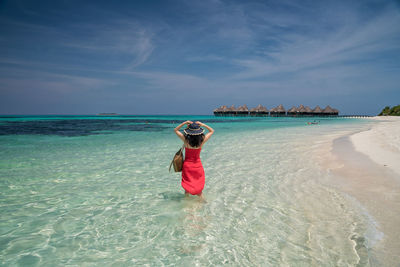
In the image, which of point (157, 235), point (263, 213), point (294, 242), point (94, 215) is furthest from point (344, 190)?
point (94, 215)

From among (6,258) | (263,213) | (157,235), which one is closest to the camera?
(6,258)

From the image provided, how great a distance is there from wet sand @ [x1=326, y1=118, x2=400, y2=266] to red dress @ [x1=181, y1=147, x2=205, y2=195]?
236 centimetres

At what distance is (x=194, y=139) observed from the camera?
3.51 m

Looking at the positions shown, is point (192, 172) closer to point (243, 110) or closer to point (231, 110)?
point (243, 110)

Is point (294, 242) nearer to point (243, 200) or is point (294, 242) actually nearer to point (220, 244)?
point (220, 244)

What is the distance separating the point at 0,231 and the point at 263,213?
3.87m

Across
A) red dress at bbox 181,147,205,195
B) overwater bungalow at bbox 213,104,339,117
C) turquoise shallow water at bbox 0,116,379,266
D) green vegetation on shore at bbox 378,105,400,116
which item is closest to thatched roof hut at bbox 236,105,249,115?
overwater bungalow at bbox 213,104,339,117

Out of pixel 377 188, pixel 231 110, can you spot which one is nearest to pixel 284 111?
pixel 231 110

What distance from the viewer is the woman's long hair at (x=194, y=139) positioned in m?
3.50

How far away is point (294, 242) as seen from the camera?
287 cm

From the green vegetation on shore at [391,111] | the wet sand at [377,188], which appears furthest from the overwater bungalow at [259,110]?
the wet sand at [377,188]

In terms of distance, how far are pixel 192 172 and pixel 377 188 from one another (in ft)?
11.8

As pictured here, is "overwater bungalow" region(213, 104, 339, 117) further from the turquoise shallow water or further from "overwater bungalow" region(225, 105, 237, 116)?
the turquoise shallow water

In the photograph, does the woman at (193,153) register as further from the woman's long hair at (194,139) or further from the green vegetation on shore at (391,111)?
the green vegetation on shore at (391,111)
